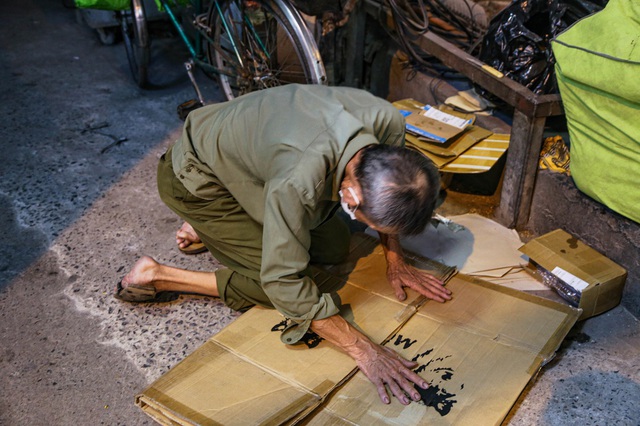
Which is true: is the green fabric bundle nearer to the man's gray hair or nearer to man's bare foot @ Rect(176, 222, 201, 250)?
the man's gray hair

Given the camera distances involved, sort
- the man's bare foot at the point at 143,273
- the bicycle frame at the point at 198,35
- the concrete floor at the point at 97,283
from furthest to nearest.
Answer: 1. the bicycle frame at the point at 198,35
2. the man's bare foot at the point at 143,273
3. the concrete floor at the point at 97,283

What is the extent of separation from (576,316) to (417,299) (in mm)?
593

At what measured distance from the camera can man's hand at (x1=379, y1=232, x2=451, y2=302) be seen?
8.19 feet

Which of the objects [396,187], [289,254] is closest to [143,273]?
[289,254]

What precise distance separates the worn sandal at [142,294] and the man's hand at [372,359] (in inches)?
32.5

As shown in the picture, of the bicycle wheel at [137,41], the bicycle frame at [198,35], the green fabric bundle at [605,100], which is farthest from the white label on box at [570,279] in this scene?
the bicycle wheel at [137,41]

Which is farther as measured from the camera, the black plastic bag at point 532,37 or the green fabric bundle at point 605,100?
the black plastic bag at point 532,37

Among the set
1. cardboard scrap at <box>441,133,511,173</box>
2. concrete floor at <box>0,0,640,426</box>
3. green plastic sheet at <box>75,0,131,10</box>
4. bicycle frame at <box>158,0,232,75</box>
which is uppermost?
green plastic sheet at <box>75,0,131,10</box>

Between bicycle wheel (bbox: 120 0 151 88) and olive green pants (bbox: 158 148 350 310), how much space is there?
172 cm

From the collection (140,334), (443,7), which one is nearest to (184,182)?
(140,334)

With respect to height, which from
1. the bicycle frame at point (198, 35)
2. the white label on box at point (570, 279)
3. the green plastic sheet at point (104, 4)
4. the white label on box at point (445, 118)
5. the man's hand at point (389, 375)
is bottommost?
the man's hand at point (389, 375)

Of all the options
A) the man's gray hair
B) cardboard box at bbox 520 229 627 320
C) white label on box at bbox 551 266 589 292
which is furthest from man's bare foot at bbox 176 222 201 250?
white label on box at bbox 551 266 589 292

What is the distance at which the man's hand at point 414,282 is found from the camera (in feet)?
8.18

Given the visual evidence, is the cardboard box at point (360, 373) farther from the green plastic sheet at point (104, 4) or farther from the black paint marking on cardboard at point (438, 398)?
the green plastic sheet at point (104, 4)
